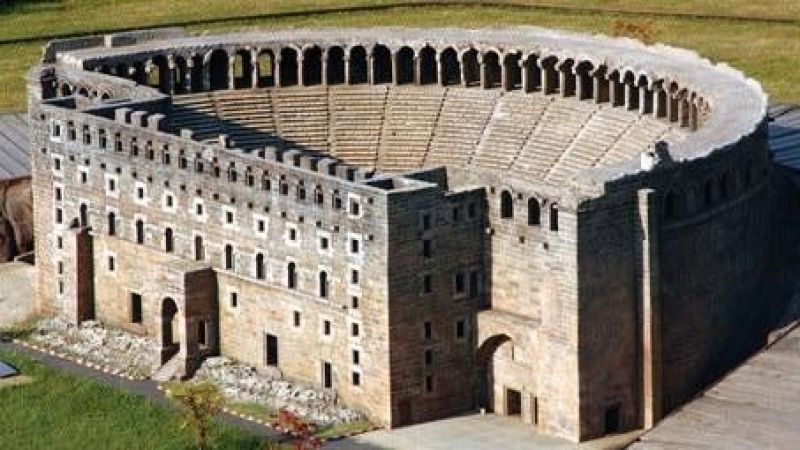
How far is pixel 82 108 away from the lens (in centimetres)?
16650

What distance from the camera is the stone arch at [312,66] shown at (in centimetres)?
18962

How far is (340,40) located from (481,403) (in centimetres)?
4939

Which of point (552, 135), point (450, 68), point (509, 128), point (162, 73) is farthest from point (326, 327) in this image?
point (450, 68)

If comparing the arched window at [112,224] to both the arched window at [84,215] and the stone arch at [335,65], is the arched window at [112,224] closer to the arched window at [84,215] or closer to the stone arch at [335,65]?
the arched window at [84,215]

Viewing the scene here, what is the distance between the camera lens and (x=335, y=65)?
7485 inches

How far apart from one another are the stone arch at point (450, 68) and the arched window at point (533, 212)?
1820 inches

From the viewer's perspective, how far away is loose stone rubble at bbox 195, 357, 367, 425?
146625mm

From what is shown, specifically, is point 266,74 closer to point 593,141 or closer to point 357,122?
point 357,122

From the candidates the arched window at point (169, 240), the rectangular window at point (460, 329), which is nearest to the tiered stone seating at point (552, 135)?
the arched window at point (169, 240)

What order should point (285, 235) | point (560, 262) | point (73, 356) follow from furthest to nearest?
point (73, 356) < point (285, 235) < point (560, 262)

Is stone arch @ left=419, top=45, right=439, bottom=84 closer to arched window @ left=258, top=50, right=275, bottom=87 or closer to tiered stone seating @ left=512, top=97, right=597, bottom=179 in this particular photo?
arched window @ left=258, top=50, right=275, bottom=87

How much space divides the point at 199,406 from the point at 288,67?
55.0 m

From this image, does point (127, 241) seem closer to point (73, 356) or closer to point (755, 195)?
point (73, 356)

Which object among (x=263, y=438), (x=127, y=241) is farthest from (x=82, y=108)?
(x=263, y=438)
